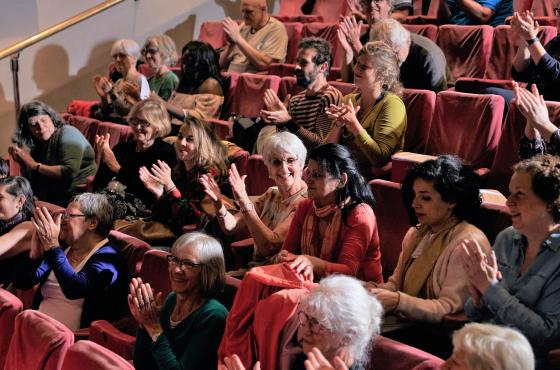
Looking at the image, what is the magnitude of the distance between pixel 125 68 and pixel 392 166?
1077 mm

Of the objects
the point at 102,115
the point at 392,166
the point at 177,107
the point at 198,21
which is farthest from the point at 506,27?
the point at 198,21

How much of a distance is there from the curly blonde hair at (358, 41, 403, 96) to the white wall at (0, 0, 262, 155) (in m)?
1.35

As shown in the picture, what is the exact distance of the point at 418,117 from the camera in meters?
1.51

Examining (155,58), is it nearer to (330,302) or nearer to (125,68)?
(125,68)

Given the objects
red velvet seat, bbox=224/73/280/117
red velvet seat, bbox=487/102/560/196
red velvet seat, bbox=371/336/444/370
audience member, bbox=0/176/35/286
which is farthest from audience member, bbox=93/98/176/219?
red velvet seat, bbox=371/336/444/370

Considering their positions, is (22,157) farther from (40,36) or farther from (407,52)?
(407,52)

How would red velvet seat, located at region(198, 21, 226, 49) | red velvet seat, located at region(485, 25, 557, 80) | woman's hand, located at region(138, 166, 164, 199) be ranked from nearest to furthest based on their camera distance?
woman's hand, located at region(138, 166, 164, 199) → red velvet seat, located at region(485, 25, 557, 80) → red velvet seat, located at region(198, 21, 226, 49)

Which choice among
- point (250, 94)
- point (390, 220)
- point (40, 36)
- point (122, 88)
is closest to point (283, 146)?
point (390, 220)

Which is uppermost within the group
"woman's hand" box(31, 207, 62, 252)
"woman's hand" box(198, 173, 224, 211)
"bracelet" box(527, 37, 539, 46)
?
"bracelet" box(527, 37, 539, 46)

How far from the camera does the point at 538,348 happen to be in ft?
2.80

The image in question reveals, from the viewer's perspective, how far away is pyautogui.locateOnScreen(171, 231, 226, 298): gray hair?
102 cm

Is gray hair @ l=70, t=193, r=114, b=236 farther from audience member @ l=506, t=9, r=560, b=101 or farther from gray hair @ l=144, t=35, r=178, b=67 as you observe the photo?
gray hair @ l=144, t=35, r=178, b=67

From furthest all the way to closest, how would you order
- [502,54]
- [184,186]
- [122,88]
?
[122,88]
[502,54]
[184,186]

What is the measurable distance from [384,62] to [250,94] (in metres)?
0.57
